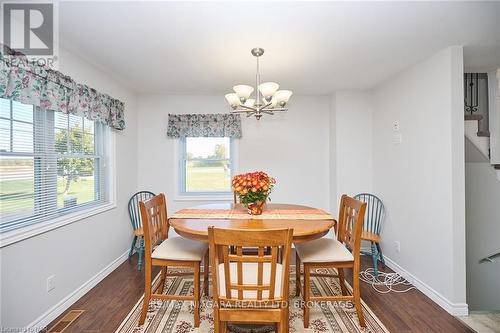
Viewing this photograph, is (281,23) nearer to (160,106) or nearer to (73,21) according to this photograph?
(73,21)

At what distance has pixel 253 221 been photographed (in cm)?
213

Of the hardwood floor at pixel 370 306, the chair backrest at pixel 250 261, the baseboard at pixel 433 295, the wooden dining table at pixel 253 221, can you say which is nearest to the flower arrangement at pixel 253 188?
the wooden dining table at pixel 253 221

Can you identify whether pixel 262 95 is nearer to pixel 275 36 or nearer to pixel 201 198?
pixel 275 36

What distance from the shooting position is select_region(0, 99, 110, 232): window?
70.4 inches

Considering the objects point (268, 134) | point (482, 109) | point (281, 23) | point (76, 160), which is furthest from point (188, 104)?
point (482, 109)

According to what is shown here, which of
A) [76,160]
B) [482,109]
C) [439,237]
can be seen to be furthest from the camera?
[482,109]

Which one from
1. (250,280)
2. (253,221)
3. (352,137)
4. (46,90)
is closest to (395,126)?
(352,137)

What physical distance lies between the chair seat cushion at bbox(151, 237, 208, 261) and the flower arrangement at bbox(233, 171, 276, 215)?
21.5 inches

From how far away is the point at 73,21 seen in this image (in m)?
1.84

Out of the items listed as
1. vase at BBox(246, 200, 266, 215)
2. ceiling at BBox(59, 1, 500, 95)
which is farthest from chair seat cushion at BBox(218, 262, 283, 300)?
ceiling at BBox(59, 1, 500, 95)

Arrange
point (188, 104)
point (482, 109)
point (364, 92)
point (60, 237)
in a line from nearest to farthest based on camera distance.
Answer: point (60, 237) → point (482, 109) → point (364, 92) → point (188, 104)

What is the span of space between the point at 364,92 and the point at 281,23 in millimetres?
2266

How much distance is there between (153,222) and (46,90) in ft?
4.36

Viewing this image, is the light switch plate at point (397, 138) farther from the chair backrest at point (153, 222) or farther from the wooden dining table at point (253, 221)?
the chair backrest at point (153, 222)
